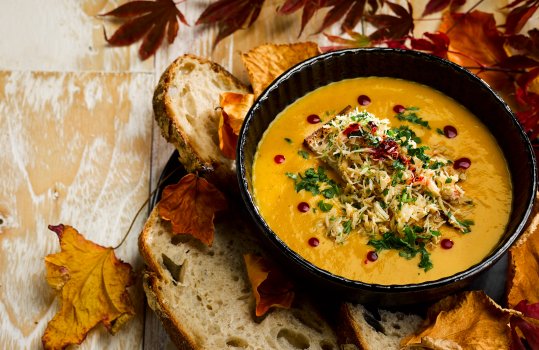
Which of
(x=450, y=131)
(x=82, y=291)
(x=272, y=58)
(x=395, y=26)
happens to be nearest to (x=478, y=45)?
(x=395, y=26)

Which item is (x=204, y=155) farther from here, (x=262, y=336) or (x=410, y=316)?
(x=410, y=316)

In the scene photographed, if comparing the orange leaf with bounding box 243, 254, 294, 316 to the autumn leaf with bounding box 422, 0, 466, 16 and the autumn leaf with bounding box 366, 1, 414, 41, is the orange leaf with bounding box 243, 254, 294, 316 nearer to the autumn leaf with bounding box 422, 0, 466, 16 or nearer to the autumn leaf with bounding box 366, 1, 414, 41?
the autumn leaf with bounding box 366, 1, 414, 41

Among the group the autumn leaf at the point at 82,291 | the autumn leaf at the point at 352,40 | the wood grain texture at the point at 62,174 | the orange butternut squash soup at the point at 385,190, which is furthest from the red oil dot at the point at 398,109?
the autumn leaf at the point at 82,291

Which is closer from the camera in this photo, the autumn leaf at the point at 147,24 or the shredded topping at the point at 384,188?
the shredded topping at the point at 384,188

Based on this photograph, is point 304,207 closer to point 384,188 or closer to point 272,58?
point 384,188

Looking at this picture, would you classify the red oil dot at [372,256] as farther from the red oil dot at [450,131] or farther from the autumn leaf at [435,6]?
the autumn leaf at [435,6]

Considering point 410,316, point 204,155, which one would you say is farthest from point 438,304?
point 204,155
